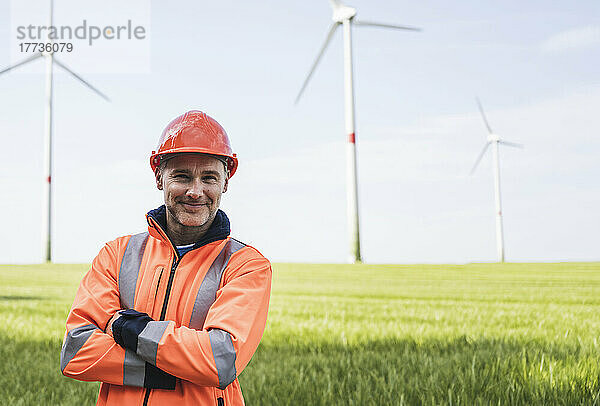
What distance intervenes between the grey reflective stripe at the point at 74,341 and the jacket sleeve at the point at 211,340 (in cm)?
24

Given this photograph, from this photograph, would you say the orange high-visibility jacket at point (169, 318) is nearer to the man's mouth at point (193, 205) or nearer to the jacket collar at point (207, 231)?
the jacket collar at point (207, 231)

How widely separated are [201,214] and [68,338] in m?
0.78

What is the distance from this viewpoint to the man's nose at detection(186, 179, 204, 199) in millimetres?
2598

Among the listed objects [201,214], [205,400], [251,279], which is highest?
[201,214]

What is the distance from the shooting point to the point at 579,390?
15.3ft

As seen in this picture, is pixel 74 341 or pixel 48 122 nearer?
pixel 74 341

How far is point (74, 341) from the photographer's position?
99.9 inches

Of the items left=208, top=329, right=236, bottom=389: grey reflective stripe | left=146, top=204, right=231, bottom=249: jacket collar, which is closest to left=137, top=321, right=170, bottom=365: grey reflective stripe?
left=208, top=329, right=236, bottom=389: grey reflective stripe

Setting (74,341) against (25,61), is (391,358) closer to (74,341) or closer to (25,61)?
(74,341)

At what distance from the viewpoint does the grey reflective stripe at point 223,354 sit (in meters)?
2.38

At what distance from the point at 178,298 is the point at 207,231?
1.13 feet

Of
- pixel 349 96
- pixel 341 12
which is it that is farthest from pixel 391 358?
pixel 341 12

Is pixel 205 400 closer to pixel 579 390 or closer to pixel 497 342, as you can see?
pixel 579 390

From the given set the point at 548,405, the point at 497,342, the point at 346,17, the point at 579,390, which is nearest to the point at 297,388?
the point at 548,405
